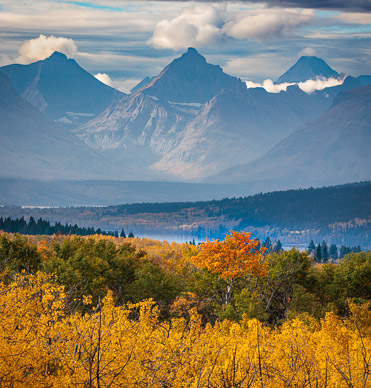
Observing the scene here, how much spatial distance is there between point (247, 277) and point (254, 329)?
3364 centimetres

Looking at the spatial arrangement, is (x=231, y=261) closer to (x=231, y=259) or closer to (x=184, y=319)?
(x=231, y=259)

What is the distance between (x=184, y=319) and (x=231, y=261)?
20.0 metres

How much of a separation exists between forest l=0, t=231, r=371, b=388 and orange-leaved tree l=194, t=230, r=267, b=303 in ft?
0.52

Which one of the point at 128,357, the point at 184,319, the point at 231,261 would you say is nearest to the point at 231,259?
the point at 231,261

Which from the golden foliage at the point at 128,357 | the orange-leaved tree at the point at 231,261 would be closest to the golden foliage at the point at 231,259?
the orange-leaved tree at the point at 231,261

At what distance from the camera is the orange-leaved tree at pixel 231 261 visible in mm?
83625

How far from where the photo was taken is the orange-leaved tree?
83625mm

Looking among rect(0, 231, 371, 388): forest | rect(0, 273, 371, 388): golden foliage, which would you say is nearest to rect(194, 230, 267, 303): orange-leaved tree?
rect(0, 231, 371, 388): forest

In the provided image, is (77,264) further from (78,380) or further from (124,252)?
(78,380)

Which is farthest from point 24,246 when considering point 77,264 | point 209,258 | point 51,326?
point 51,326

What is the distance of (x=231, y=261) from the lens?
8531cm

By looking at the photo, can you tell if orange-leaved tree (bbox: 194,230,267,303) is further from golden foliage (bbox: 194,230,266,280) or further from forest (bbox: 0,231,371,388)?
forest (bbox: 0,231,371,388)

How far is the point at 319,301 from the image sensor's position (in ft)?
311

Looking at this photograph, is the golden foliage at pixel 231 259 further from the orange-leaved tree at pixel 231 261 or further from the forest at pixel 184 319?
the forest at pixel 184 319
